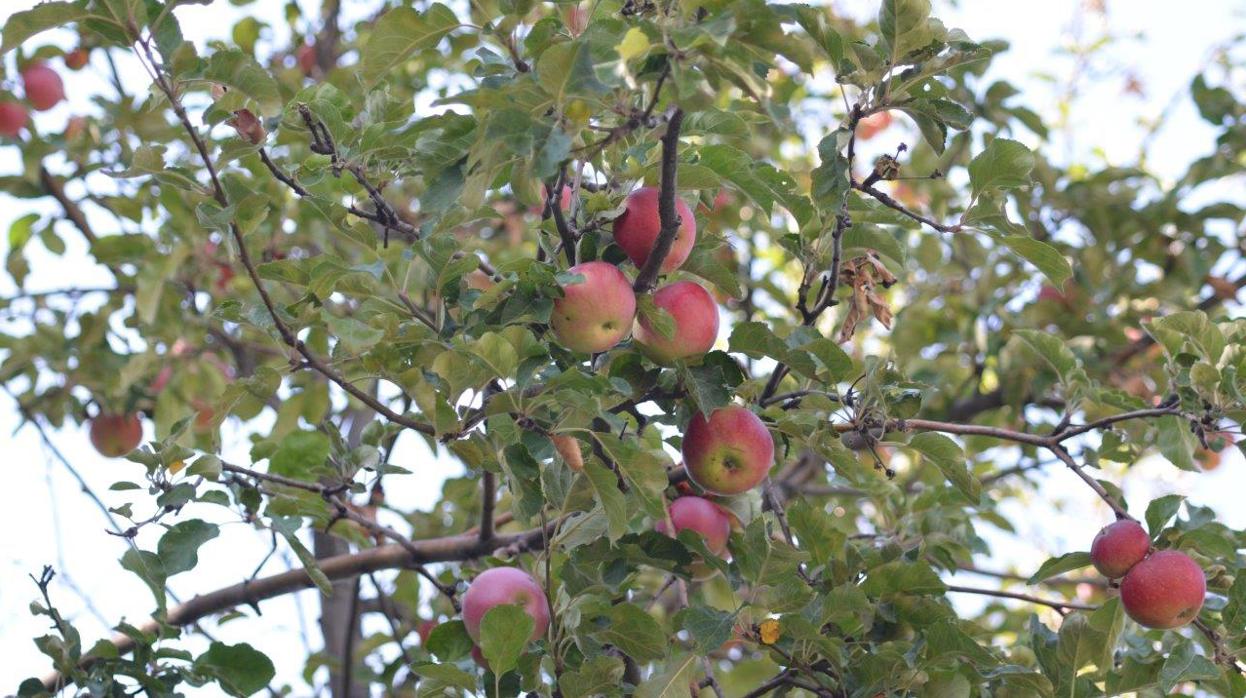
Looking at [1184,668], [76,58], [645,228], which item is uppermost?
[76,58]

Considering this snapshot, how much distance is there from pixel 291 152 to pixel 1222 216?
2408 mm

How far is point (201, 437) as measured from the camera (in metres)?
2.85

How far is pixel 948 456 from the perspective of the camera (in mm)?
1594

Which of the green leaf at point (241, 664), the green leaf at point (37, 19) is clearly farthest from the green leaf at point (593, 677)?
the green leaf at point (37, 19)

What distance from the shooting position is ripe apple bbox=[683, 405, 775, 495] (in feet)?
5.08

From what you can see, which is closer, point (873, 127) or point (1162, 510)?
point (1162, 510)

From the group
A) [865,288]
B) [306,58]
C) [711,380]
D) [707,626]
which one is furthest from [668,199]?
[306,58]

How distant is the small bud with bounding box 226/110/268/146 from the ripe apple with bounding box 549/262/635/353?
20.0 inches

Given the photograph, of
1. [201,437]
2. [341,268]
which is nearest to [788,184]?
[341,268]

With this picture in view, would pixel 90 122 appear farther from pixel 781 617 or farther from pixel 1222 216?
pixel 1222 216

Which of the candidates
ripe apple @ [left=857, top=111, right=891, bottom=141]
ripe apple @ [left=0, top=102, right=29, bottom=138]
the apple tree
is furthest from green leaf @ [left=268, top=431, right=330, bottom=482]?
ripe apple @ [left=857, top=111, right=891, bottom=141]

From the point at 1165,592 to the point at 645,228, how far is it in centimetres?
88

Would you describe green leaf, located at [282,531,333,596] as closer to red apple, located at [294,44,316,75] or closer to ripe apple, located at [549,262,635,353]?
ripe apple, located at [549,262,635,353]

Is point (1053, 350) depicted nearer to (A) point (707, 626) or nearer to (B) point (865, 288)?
(B) point (865, 288)
